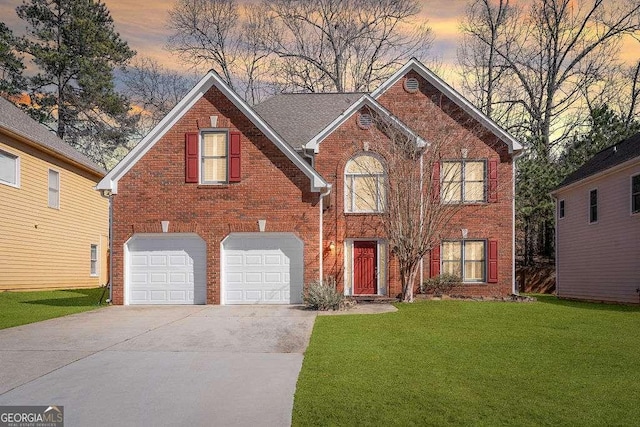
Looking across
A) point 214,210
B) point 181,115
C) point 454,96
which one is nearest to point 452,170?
point 454,96

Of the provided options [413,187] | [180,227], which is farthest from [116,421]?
[413,187]

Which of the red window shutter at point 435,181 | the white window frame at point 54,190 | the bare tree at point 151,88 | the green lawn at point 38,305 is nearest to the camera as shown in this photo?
the green lawn at point 38,305

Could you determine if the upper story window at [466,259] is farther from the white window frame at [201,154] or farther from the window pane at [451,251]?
the white window frame at [201,154]

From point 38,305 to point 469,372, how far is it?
579 inches

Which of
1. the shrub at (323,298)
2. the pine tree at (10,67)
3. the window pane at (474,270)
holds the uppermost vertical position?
the pine tree at (10,67)

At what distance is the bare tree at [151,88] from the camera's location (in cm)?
4069

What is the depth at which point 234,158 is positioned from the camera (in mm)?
18062

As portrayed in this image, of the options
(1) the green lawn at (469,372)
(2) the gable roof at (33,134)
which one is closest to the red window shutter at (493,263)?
(1) the green lawn at (469,372)

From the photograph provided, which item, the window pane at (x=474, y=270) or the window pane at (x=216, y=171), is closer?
the window pane at (x=216, y=171)

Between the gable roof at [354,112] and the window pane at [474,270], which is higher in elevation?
the gable roof at [354,112]

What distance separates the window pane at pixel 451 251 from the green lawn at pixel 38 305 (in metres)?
11.9

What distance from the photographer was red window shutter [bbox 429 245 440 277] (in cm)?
2081

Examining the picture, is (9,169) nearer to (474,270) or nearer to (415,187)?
(415,187)

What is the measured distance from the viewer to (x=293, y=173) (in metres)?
18.0
